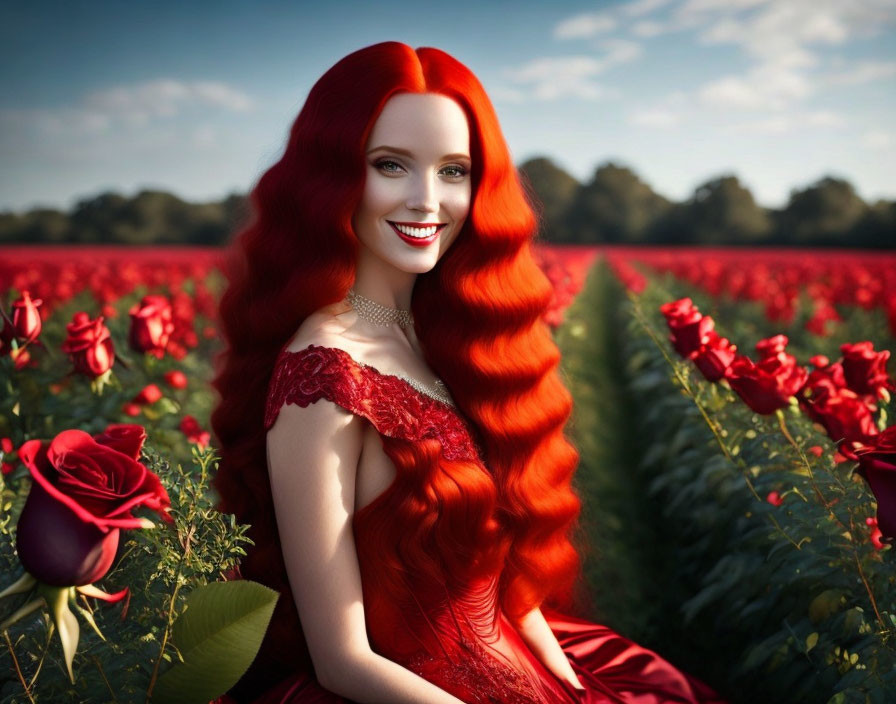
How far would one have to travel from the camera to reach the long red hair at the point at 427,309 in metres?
1.54

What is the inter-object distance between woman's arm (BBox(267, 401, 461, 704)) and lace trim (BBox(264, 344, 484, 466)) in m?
0.03

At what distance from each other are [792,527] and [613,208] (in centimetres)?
6079

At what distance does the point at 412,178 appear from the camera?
5.10ft

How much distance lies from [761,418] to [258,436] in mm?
1605

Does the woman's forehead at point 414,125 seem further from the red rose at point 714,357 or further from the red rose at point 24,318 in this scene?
the red rose at point 24,318

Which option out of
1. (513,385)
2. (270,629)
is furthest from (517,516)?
(270,629)

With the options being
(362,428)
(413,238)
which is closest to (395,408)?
(362,428)

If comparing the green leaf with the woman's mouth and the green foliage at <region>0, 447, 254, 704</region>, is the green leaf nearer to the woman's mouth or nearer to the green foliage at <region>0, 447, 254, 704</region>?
the green foliage at <region>0, 447, 254, 704</region>

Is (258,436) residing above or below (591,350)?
above

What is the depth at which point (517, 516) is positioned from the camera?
170 cm

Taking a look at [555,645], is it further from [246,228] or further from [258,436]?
[246,228]

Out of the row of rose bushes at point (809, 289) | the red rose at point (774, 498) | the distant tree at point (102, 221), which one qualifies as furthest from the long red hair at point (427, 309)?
the distant tree at point (102, 221)

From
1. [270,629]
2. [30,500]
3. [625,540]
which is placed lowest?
[625,540]

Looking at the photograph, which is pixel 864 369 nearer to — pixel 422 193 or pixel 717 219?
pixel 422 193
